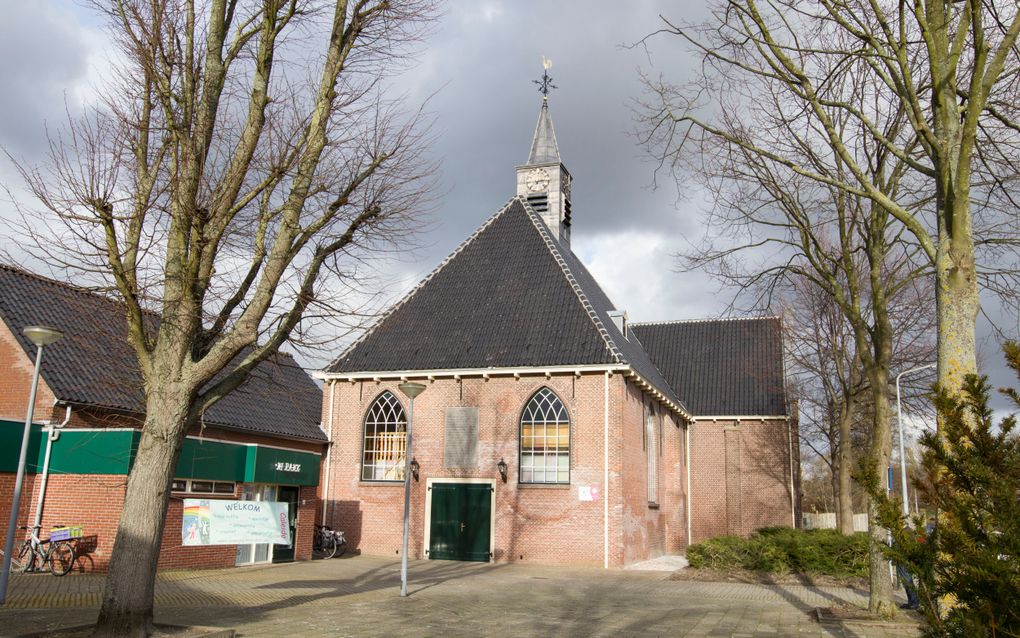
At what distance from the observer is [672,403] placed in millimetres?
28078

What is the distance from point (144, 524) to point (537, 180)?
2372cm

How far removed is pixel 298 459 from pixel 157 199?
39.5 ft

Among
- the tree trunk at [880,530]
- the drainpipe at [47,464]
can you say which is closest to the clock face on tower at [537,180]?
the tree trunk at [880,530]

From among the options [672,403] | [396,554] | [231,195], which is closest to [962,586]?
[231,195]

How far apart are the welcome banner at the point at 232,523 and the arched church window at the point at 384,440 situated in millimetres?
9651

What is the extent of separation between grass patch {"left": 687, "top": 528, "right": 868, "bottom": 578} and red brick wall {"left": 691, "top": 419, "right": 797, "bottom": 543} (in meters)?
9.66

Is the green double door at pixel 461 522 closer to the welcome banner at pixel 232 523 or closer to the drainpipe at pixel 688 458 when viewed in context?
the welcome banner at pixel 232 523

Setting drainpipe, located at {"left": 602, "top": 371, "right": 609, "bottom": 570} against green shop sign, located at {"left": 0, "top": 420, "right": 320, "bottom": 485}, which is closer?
green shop sign, located at {"left": 0, "top": 420, "right": 320, "bottom": 485}

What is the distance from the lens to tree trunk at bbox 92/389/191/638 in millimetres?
8508

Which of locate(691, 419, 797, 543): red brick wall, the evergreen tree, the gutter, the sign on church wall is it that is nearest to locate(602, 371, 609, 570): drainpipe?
the gutter

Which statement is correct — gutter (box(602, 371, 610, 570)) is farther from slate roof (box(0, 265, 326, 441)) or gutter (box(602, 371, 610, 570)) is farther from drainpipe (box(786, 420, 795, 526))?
drainpipe (box(786, 420, 795, 526))

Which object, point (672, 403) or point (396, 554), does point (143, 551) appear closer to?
point (396, 554)

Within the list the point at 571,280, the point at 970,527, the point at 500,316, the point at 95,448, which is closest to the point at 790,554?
the point at 571,280

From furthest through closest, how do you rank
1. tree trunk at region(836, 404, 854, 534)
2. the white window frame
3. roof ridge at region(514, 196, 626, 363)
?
tree trunk at region(836, 404, 854, 534) < the white window frame < roof ridge at region(514, 196, 626, 363)
